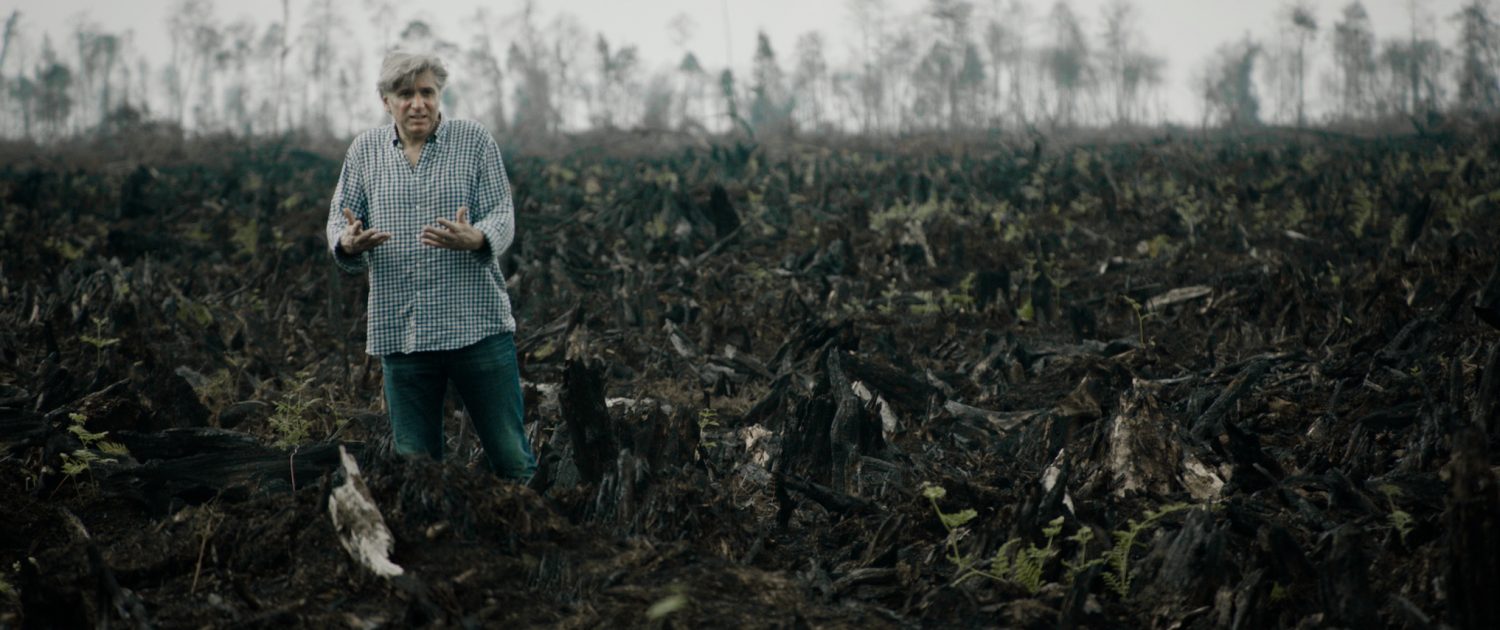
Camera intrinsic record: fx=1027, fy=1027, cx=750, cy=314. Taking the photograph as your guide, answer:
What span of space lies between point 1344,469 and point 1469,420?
1.64ft

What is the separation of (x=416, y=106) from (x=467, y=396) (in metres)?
0.98

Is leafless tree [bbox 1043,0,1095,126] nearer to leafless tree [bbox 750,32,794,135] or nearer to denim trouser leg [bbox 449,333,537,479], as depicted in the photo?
leafless tree [bbox 750,32,794,135]

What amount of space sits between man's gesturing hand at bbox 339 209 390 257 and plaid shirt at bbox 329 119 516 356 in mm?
81

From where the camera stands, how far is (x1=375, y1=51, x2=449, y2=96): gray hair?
128 inches

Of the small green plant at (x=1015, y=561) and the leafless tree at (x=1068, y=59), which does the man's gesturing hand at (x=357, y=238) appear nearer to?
the small green plant at (x=1015, y=561)

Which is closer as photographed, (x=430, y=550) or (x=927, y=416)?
(x=430, y=550)

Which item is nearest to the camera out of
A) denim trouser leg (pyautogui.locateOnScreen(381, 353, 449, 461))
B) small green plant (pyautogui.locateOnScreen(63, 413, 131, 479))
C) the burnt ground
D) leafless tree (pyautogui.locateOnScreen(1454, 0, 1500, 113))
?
the burnt ground

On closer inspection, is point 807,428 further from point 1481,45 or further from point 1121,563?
point 1481,45

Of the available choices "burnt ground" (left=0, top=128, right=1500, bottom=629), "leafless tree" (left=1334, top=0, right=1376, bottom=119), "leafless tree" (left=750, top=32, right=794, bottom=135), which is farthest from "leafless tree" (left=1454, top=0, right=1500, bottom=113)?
"burnt ground" (left=0, top=128, right=1500, bottom=629)

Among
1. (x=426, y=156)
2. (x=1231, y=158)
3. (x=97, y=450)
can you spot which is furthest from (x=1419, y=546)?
(x=1231, y=158)

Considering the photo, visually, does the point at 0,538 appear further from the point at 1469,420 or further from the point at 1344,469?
the point at 1469,420

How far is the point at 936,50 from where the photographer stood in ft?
221

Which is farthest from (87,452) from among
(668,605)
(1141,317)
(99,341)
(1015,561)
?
(1141,317)

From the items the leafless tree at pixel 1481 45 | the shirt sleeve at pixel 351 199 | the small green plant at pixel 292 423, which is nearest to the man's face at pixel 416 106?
the shirt sleeve at pixel 351 199
